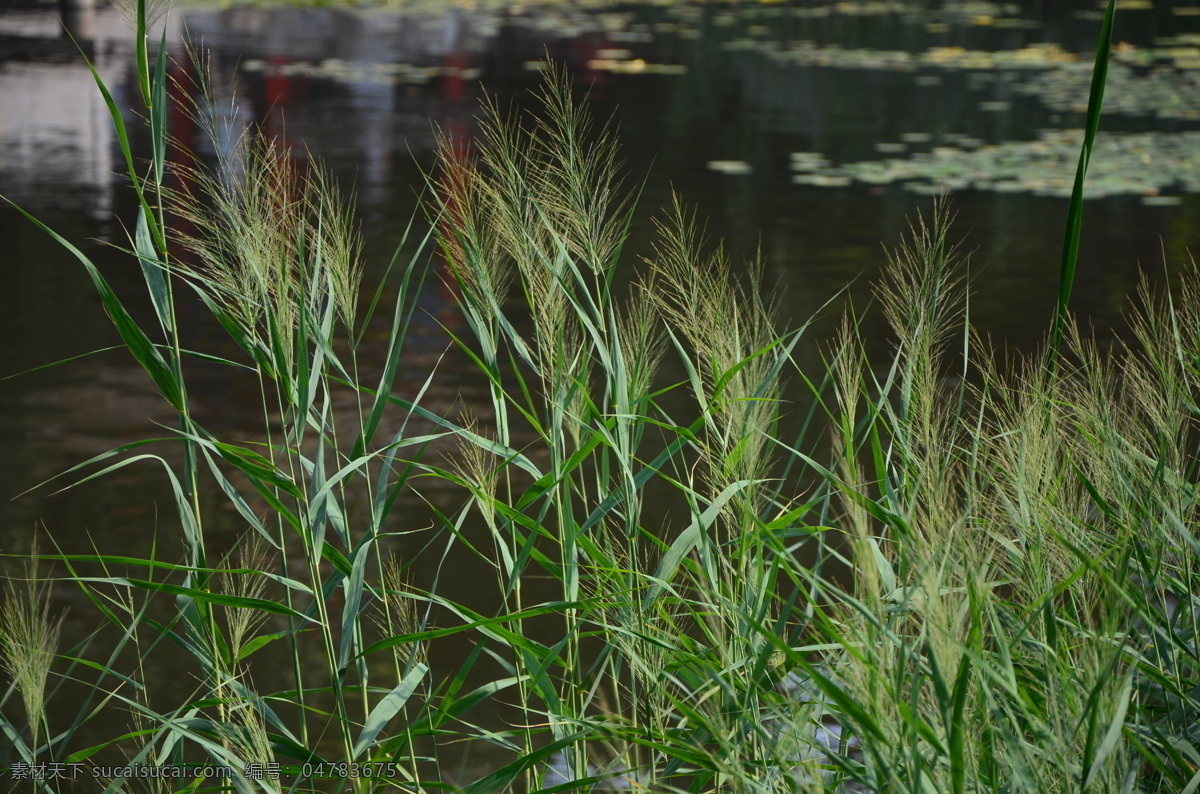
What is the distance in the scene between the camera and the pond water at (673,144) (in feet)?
14.3

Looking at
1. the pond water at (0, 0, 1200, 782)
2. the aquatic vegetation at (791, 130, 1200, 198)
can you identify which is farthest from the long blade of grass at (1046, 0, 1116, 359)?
the aquatic vegetation at (791, 130, 1200, 198)

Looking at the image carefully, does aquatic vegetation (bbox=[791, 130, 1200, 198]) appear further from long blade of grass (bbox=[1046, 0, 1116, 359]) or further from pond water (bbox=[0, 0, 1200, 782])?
long blade of grass (bbox=[1046, 0, 1116, 359])

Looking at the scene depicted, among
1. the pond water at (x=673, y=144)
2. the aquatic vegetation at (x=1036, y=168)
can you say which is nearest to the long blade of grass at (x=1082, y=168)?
the pond water at (x=673, y=144)

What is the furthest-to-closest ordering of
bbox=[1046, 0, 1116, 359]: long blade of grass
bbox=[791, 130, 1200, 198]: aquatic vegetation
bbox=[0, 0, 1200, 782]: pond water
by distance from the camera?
bbox=[791, 130, 1200, 198]: aquatic vegetation
bbox=[0, 0, 1200, 782]: pond water
bbox=[1046, 0, 1116, 359]: long blade of grass

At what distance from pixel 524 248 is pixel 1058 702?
843 millimetres

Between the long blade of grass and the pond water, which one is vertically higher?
the long blade of grass

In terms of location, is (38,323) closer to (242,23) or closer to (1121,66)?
(1121,66)

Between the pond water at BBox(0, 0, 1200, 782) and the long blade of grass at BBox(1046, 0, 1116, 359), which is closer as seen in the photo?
the long blade of grass at BBox(1046, 0, 1116, 359)

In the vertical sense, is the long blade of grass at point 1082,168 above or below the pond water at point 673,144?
above

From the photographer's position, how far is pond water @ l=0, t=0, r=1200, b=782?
171 inches

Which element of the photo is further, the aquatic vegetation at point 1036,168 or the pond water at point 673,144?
the aquatic vegetation at point 1036,168

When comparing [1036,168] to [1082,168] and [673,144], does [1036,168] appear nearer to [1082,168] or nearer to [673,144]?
[673,144]

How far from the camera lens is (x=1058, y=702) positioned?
4.19 feet

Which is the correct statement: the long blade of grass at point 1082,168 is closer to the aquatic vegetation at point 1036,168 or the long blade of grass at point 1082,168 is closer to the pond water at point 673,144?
the pond water at point 673,144
